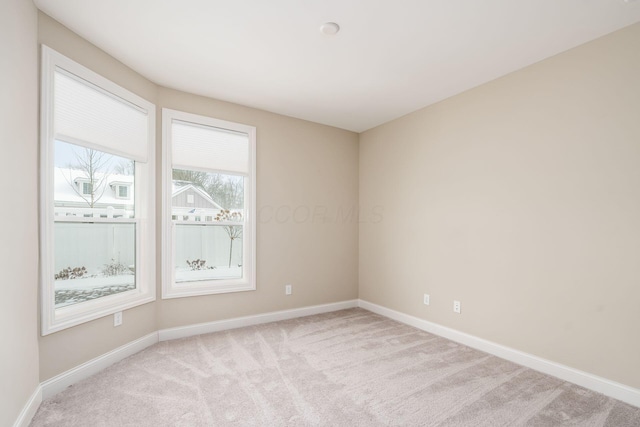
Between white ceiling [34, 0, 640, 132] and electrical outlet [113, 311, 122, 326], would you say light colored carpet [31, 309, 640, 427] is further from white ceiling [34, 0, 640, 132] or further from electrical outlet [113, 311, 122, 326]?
white ceiling [34, 0, 640, 132]

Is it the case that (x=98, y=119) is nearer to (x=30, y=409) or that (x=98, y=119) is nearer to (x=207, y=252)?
(x=207, y=252)

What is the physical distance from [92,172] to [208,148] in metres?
1.25

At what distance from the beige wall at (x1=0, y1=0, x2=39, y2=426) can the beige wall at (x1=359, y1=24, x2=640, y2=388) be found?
3664mm

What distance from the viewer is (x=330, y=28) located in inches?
92.0

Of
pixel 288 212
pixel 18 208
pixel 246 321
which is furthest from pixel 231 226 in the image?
pixel 18 208

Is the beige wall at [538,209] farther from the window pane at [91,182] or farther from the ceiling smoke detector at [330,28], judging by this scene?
the window pane at [91,182]

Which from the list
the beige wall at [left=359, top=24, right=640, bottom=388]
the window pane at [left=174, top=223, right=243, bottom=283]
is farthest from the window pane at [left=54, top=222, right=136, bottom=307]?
the beige wall at [left=359, top=24, right=640, bottom=388]

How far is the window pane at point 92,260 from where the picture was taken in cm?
252

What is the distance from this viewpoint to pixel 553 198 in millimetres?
2703

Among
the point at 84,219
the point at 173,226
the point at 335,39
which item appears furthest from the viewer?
the point at 173,226

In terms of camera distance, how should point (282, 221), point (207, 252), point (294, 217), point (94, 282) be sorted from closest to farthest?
point (94, 282), point (207, 252), point (282, 221), point (294, 217)

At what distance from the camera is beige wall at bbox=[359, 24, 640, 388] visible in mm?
2328

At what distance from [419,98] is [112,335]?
3.99 m

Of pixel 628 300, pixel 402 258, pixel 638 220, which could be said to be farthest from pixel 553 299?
pixel 402 258
